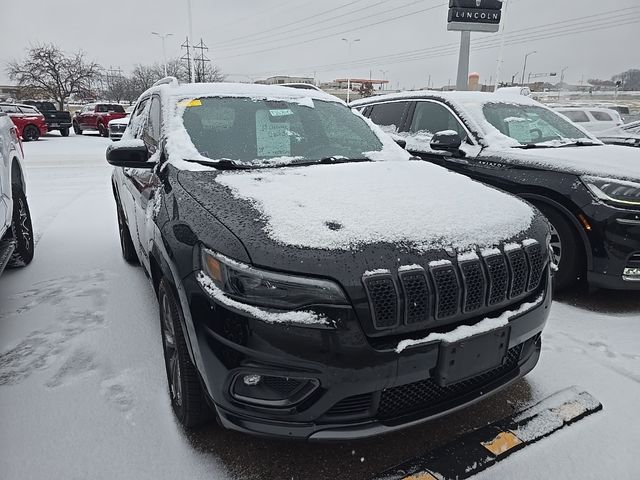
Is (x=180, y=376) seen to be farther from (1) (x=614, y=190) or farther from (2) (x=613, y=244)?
(1) (x=614, y=190)

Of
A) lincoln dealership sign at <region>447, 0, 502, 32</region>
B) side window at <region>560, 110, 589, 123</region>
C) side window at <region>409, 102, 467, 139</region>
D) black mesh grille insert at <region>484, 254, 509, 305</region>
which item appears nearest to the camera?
black mesh grille insert at <region>484, 254, 509, 305</region>

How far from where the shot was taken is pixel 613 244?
333cm

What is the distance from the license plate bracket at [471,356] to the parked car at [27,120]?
2269cm

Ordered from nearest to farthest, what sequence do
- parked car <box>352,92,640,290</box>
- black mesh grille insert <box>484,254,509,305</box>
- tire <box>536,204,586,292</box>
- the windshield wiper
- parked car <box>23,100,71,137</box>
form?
black mesh grille insert <box>484,254,509,305</box> < the windshield wiper < parked car <box>352,92,640,290</box> < tire <box>536,204,586,292</box> < parked car <box>23,100,71,137</box>

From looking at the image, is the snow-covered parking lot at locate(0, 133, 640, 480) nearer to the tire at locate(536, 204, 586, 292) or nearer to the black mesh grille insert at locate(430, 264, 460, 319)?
the tire at locate(536, 204, 586, 292)

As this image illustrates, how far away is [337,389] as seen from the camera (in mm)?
1618

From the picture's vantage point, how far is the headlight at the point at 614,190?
10.8ft

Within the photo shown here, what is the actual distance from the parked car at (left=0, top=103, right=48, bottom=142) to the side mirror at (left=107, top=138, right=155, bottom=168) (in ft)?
68.1

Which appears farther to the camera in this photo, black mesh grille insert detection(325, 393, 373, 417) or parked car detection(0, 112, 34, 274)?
parked car detection(0, 112, 34, 274)

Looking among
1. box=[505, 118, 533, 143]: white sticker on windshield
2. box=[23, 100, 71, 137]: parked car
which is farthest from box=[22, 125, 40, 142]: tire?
box=[505, 118, 533, 143]: white sticker on windshield

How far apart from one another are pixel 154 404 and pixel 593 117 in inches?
654

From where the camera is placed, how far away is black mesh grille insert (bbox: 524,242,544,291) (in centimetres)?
204

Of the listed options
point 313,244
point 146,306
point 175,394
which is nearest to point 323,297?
point 313,244

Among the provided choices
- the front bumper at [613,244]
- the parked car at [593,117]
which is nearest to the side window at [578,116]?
the parked car at [593,117]
